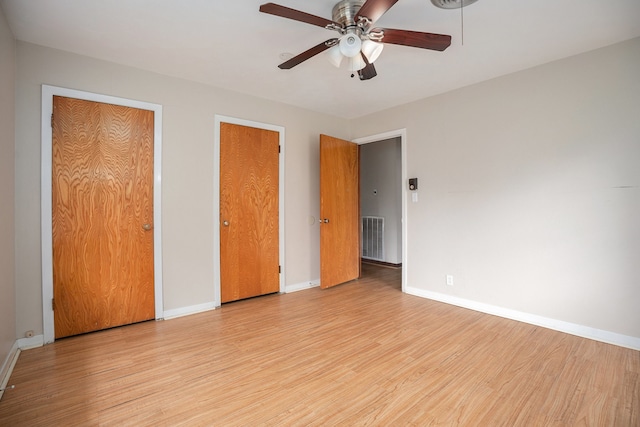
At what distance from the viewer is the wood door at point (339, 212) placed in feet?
13.1

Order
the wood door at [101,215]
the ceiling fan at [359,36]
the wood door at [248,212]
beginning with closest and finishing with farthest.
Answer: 1. the ceiling fan at [359,36]
2. the wood door at [101,215]
3. the wood door at [248,212]

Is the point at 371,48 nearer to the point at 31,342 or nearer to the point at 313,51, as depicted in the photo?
the point at 313,51

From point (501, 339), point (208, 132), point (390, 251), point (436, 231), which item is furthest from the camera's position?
point (390, 251)

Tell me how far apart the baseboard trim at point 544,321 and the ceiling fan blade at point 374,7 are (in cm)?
294

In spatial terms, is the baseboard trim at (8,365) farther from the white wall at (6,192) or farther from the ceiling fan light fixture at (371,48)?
the ceiling fan light fixture at (371,48)

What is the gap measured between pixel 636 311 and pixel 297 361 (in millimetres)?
2675

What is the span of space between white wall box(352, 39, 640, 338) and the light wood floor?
1.35 feet

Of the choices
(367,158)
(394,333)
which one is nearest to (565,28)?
(394,333)

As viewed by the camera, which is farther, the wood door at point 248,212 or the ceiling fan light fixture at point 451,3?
the wood door at point 248,212

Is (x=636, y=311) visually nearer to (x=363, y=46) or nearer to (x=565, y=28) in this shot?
(x=565, y=28)

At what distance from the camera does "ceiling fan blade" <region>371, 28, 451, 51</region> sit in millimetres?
1822

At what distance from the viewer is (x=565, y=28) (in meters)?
2.21

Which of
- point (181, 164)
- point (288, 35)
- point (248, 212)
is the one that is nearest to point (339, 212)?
point (248, 212)

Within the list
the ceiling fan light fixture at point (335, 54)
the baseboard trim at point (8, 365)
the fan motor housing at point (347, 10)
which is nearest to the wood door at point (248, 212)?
the baseboard trim at point (8, 365)
